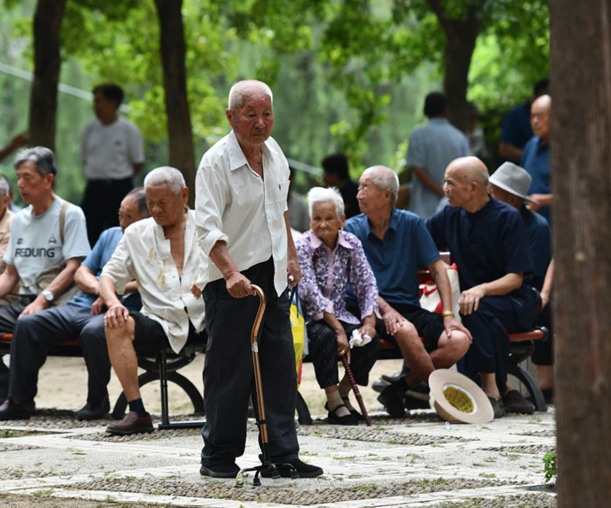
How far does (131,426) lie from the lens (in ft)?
29.3

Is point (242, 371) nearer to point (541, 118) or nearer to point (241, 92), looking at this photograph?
point (241, 92)

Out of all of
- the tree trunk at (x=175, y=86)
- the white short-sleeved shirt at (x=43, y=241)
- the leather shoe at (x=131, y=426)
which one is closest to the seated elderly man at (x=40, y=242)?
the white short-sleeved shirt at (x=43, y=241)

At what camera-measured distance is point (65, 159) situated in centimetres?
3039

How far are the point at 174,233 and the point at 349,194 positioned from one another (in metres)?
5.90

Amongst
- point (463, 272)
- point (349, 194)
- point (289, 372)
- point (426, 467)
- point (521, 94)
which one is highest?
point (521, 94)

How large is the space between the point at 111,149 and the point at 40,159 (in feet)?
16.1

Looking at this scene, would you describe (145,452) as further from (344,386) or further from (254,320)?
(344,386)

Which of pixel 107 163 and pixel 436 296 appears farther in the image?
pixel 107 163

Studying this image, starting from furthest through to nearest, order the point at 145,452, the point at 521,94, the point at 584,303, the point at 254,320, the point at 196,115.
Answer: the point at 196,115 < the point at 521,94 < the point at 145,452 < the point at 254,320 < the point at 584,303

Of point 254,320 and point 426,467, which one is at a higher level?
point 254,320

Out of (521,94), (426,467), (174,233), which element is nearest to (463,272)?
(174,233)

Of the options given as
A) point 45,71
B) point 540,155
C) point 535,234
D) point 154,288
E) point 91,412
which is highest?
point 45,71

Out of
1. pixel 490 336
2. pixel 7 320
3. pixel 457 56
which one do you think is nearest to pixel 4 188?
pixel 7 320

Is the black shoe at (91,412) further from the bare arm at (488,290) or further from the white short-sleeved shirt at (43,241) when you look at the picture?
the bare arm at (488,290)
